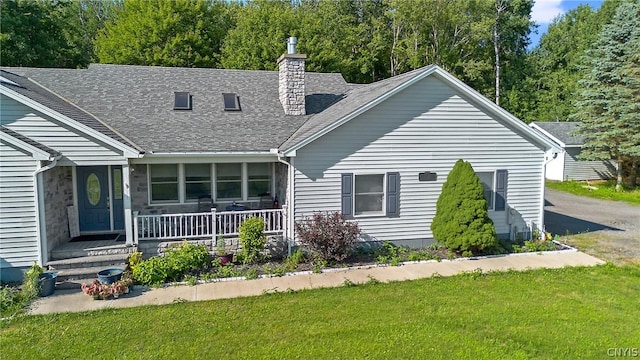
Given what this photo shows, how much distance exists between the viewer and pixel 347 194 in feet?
35.2

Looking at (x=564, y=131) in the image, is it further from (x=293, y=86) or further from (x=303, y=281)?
(x=303, y=281)

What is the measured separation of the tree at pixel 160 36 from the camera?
86.2ft

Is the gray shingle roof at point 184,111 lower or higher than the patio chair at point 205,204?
higher

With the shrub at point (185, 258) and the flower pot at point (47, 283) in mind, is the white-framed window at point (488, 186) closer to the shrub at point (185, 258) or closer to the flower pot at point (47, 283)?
the shrub at point (185, 258)

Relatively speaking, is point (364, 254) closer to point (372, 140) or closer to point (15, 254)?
point (372, 140)

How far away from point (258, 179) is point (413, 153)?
475 cm

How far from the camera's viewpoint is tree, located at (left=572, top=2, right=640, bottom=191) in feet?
72.5

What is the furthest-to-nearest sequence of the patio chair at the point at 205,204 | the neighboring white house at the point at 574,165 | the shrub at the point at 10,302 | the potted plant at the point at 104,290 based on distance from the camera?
the neighboring white house at the point at 574,165 < the patio chair at the point at 205,204 < the potted plant at the point at 104,290 < the shrub at the point at 10,302

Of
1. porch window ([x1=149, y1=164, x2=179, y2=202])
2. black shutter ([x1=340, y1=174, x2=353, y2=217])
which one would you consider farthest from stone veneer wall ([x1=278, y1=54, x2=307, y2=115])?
porch window ([x1=149, y1=164, x2=179, y2=202])

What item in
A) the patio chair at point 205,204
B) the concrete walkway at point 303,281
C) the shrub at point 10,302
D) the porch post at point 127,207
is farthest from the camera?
the patio chair at point 205,204

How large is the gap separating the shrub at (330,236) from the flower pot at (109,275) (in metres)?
4.12

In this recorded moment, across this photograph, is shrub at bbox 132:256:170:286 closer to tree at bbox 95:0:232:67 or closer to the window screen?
the window screen

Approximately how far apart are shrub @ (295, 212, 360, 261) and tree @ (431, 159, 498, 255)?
252cm

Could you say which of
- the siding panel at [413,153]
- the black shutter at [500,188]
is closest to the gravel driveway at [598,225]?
the black shutter at [500,188]
